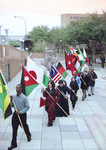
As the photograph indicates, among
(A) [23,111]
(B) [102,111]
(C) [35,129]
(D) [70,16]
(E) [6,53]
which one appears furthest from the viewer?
(D) [70,16]

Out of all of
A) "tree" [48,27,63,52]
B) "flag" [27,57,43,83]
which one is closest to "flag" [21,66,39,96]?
"flag" [27,57,43,83]

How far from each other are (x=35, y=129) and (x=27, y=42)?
46912 millimetres

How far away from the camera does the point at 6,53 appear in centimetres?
1708

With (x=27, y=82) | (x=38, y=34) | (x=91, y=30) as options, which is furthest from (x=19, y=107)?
(x=38, y=34)

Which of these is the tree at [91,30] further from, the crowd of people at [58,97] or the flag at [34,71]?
the flag at [34,71]

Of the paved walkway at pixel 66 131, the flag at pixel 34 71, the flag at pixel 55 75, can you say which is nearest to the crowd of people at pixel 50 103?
the paved walkway at pixel 66 131

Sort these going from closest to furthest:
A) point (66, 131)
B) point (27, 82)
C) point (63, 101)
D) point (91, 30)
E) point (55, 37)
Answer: point (66, 131), point (27, 82), point (63, 101), point (91, 30), point (55, 37)

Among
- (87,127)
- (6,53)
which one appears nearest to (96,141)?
(87,127)

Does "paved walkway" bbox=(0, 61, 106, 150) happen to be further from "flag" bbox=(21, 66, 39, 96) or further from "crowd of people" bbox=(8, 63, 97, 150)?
"flag" bbox=(21, 66, 39, 96)

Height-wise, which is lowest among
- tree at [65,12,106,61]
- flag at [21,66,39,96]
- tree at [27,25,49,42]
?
flag at [21,66,39,96]

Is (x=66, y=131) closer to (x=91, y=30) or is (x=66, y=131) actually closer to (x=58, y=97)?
(x=58, y=97)

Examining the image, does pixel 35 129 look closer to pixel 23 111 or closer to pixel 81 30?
pixel 23 111

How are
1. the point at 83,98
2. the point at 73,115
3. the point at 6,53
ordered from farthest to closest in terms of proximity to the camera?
the point at 6,53 < the point at 83,98 < the point at 73,115

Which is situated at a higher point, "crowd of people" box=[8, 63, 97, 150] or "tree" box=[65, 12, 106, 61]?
"tree" box=[65, 12, 106, 61]
